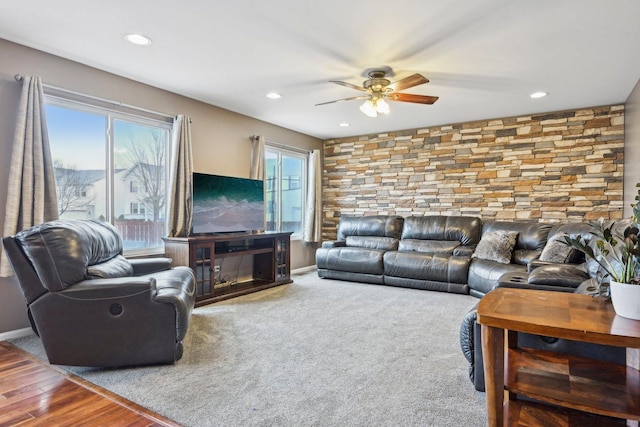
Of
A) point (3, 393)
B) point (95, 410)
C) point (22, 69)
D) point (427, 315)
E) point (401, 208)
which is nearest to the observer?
point (95, 410)

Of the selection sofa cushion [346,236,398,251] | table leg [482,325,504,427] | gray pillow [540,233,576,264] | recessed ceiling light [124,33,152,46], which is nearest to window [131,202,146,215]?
recessed ceiling light [124,33,152,46]

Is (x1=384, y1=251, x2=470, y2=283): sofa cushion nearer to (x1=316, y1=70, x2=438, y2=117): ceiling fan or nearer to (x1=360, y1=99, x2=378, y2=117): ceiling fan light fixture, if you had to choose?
(x1=316, y1=70, x2=438, y2=117): ceiling fan

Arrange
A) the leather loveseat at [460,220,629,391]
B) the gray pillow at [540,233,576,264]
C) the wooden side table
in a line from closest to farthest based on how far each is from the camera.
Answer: the wooden side table, the leather loveseat at [460,220,629,391], the gray pillow at [540,233,576,264]

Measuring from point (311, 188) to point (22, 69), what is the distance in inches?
163

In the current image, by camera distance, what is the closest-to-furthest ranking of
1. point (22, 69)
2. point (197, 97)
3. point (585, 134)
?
point (22, 69) < point (197, 97) < point (585, 134)

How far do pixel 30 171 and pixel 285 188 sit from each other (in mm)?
3620

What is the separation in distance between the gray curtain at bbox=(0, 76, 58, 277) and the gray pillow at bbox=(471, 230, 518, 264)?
4.56 metres

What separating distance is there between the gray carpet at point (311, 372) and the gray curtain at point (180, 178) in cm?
104

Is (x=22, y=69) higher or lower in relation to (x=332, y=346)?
higher

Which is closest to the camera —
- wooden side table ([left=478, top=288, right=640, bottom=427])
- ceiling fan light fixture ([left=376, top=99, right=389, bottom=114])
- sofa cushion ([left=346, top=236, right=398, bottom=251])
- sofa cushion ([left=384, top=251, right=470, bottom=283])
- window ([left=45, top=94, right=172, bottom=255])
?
wooden side table ([left=478, top=288, right=640, bottom=427])

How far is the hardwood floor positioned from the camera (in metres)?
1.83

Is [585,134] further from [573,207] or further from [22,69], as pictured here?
[22,69]

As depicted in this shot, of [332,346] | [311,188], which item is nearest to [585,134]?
[311,188]

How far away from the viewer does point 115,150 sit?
12.6 ft
